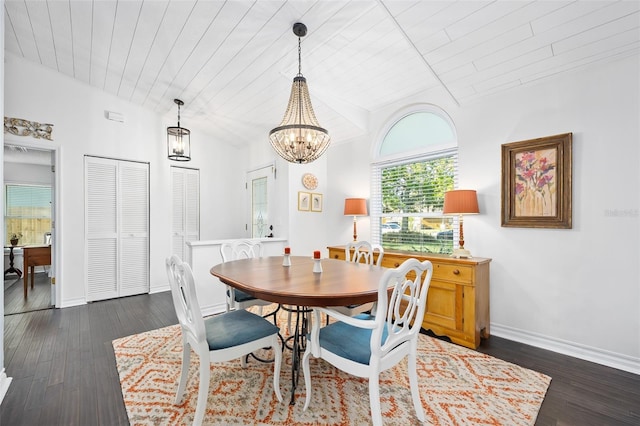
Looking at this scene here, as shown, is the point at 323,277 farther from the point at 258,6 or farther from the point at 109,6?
the point at 109,6

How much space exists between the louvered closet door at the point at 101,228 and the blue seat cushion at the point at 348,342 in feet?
13.1

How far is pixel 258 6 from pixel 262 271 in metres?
2.16

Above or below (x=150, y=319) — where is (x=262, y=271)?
above

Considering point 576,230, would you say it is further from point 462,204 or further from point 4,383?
point 4,383

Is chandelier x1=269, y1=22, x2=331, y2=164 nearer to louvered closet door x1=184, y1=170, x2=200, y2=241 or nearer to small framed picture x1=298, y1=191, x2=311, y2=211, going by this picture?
small framed picture x1=298, y1=191, x2=311, y2=211

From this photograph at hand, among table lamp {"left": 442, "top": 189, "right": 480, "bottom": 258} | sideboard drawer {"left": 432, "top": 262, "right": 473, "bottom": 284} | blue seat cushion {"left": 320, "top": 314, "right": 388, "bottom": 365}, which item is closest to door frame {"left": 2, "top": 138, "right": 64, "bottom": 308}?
blue seat cushion {"left": 320, "top": 314, "right": 388, "bottom": 365}

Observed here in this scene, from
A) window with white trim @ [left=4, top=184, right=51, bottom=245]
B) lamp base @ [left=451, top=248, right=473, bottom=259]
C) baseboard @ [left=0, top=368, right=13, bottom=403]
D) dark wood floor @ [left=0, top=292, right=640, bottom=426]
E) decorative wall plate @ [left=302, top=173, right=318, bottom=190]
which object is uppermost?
decorative wall plate @ [left=302, top=173, right=318, bottom=190]

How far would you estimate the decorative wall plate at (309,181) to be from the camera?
14.6ft

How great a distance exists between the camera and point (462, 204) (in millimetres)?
2854

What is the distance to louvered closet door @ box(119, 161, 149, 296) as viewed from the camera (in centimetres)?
445

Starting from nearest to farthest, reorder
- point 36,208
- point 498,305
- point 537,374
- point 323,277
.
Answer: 1. point 323,277
2. point 537,374
3. point 498,305
4. point 36,208

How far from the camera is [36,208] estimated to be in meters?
6.34

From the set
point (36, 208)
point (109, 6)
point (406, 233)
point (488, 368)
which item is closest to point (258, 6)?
point (109, 6)

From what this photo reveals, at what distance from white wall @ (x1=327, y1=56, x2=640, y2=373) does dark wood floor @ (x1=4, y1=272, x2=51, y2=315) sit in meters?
5.55
